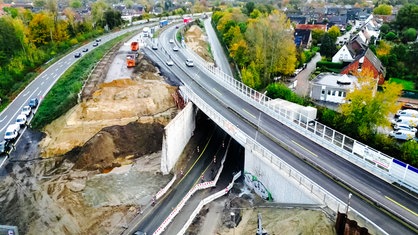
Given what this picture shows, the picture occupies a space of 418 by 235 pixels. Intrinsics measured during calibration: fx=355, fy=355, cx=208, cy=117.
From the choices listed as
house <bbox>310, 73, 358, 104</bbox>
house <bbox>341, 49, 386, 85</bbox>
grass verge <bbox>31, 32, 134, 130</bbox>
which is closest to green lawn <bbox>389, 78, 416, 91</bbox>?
house <bbox>341, 49, 386, 85</bbox>

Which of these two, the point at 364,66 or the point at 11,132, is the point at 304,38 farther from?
the point at 11,132

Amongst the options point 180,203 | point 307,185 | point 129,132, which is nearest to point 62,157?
point 129,132

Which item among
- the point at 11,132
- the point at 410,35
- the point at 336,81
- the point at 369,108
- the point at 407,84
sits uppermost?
the point at 369,108

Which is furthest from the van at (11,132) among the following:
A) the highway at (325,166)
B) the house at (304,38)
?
the house at (304,38)

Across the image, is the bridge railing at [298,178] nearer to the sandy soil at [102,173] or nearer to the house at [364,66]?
the sandy soil at [102,173]

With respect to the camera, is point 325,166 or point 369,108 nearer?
point 325,166

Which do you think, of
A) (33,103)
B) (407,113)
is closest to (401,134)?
(407,113)
